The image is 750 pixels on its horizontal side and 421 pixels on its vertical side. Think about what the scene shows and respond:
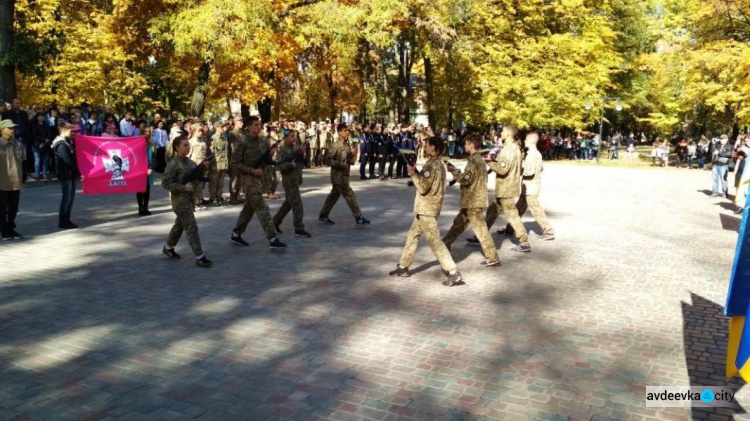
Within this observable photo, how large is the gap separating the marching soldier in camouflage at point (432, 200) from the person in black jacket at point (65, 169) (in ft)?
22.8

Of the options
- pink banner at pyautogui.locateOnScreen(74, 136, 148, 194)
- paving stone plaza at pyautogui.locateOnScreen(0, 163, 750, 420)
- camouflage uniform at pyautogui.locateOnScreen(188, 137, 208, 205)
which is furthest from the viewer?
camouflage uniform at pyautogui.locateOnScreen(188, 137, 208, 205)

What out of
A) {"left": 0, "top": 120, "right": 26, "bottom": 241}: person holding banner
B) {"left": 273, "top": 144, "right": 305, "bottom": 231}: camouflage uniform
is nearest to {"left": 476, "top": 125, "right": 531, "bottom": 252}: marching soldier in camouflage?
{"left": 273, "top": 144, "right": 305, "bottom": 231}: camouflage uniform

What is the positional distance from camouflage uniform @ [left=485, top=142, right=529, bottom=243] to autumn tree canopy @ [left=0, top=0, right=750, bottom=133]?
14.1 metres

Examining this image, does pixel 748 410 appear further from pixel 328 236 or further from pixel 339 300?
pixel 328 236

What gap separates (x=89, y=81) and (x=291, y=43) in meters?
10.3

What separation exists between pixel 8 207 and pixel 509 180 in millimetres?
8409

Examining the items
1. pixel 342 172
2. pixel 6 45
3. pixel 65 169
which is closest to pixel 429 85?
pixel 6 45

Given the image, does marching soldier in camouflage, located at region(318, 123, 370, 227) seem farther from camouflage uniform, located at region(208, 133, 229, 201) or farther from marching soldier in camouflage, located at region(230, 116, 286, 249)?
camouflage uniform, located at region(208, 133, 229, 201)

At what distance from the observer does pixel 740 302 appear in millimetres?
3633

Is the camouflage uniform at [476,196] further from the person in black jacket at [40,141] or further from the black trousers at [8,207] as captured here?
the person in black jacket at [40,141]

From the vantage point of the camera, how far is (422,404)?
463 centimetres

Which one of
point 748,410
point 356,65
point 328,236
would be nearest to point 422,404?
point 748,410

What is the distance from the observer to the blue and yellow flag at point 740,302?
3482mm

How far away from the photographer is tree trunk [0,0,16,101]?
17.6m
